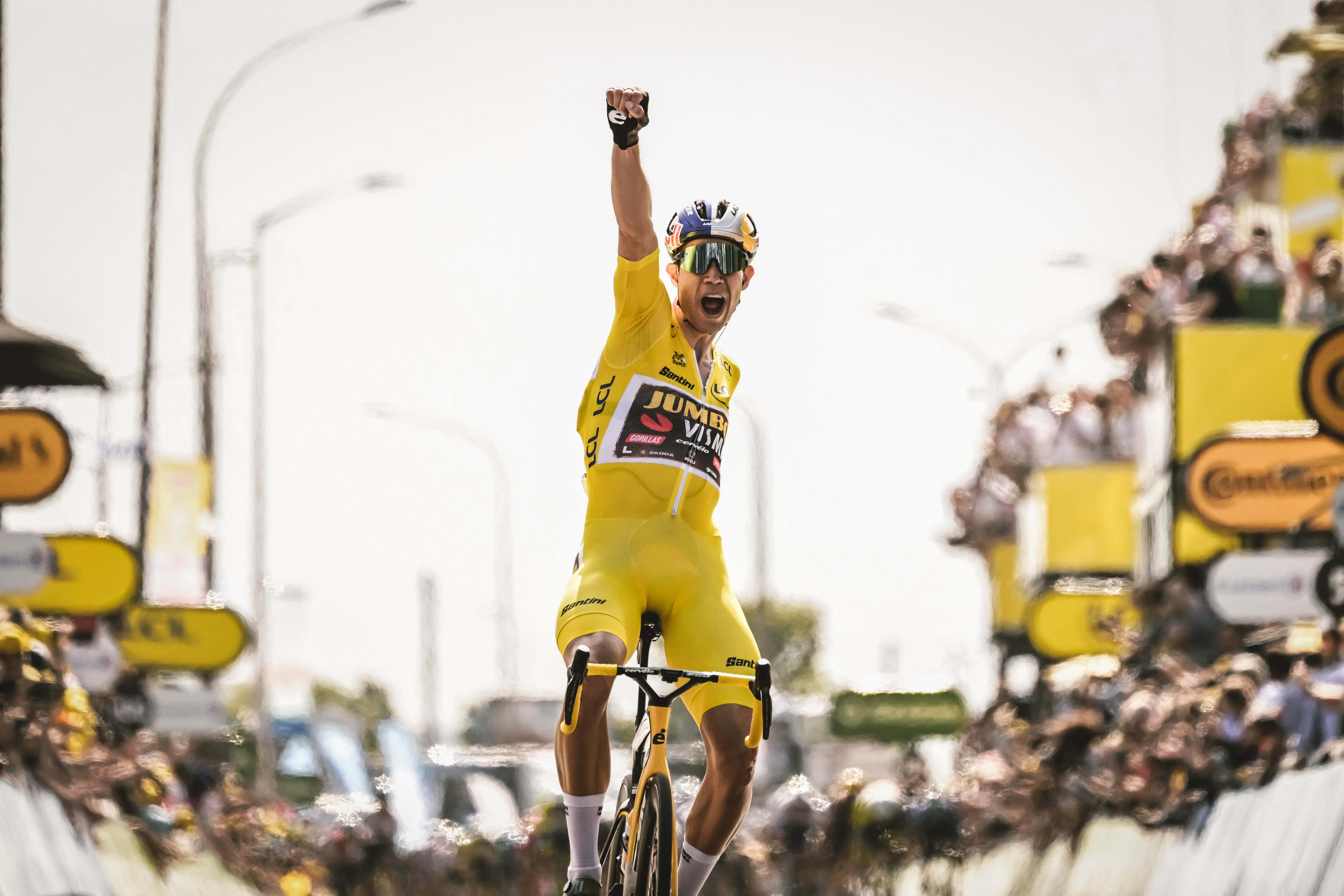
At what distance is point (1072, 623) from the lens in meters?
33.3

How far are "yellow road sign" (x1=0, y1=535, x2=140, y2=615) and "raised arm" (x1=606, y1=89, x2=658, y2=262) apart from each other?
2048 cm

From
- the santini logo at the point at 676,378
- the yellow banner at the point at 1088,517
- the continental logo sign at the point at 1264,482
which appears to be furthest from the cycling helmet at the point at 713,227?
the yellow banner at the point at 1088,517

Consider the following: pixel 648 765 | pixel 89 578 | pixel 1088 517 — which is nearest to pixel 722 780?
pixel 648 765

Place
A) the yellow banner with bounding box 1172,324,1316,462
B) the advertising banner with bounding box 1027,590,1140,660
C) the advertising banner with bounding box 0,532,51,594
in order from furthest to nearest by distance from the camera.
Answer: the advertising banner with bounding box 1027,590,1140,660 < the yellow banner with bounding box 1172,324,1316,462 < the advertising banner with bounding box 0,532,51,594

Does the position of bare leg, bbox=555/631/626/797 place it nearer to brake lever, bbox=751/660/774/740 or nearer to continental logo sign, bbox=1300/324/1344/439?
brake lever, bbox=751/660/774/740

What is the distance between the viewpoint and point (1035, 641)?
3328 cm

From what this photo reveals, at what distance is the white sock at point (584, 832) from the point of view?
7.36 metres

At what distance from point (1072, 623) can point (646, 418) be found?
2662 cm

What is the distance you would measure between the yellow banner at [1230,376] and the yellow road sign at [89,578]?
13.7 metres

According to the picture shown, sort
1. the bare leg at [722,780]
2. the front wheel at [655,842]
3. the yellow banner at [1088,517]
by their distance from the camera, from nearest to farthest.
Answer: the front wheel at [655,842], the bare leg at [722,780], the yellow banner at [1088,517]

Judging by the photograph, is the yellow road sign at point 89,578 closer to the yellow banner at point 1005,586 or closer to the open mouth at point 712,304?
the open mouth at point 712,304

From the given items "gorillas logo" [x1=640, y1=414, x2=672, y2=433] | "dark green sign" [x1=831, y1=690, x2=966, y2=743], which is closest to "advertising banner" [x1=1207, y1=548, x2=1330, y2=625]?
"gorillas logo" [x1=640, y1=414, x2=672, y2=433]

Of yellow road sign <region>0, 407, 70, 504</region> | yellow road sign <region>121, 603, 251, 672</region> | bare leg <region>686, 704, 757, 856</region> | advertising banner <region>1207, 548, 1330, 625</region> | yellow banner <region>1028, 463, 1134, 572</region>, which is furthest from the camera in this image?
yellow banner <region>1028, 463, 1134, 572</region>

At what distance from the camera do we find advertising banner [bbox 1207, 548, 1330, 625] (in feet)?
65.0
